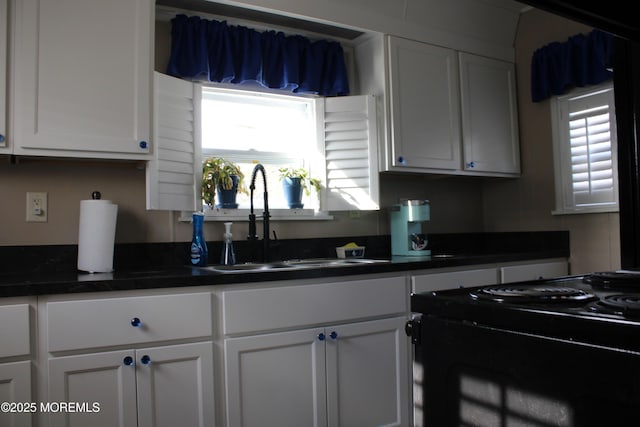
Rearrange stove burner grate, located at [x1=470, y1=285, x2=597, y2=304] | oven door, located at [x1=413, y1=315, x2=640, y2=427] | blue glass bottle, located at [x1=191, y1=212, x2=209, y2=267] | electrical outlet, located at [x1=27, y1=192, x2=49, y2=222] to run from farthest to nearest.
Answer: blue glass bottle, located at [x1=191, y1=212, x2=209, y2=267]
electrical outlet, located at [x1=27, y1=192, x2=49, y2=222]
stove burner grate, located at [x1=470, y1=285, x2=597, y2=304]
oven door, located at [x1=413, y1=315, x2=640, y2=427]

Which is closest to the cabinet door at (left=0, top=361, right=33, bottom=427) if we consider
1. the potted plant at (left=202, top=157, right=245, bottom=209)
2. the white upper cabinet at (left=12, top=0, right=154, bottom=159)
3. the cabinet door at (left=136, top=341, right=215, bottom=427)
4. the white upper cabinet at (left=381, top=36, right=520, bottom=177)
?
the cabinet door at (left=136, top=341, right=215, bottom=427)

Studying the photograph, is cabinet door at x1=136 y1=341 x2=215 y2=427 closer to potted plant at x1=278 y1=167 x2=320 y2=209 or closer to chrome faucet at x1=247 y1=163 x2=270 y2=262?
chrome faucet at x1=247 y1=163 x2=270 y2=262

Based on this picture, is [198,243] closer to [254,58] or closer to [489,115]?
[254,58]

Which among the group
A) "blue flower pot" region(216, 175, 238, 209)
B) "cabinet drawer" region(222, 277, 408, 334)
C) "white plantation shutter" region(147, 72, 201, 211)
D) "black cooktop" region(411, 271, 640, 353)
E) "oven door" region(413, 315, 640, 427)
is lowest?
"cabinet drawer" region(222, 277, 408, 334)

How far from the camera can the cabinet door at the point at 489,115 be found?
3.31m

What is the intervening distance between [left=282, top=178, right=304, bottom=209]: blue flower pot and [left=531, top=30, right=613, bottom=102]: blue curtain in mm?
1671

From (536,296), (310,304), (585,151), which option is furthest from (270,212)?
(536,296)

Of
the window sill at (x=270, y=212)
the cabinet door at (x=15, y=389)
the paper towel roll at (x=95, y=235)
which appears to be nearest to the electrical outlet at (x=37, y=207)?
the paper towel roll at (x=95, y=235)

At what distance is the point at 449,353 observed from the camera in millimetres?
825

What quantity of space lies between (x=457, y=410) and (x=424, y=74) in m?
2.62

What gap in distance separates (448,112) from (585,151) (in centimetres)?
85

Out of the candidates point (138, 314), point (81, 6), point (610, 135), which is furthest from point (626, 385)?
point (610, 135)

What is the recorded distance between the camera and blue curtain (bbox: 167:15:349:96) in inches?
105

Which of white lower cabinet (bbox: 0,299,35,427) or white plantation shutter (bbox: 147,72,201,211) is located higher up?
white plantation shutter (bbox: 147,72,201,211)
